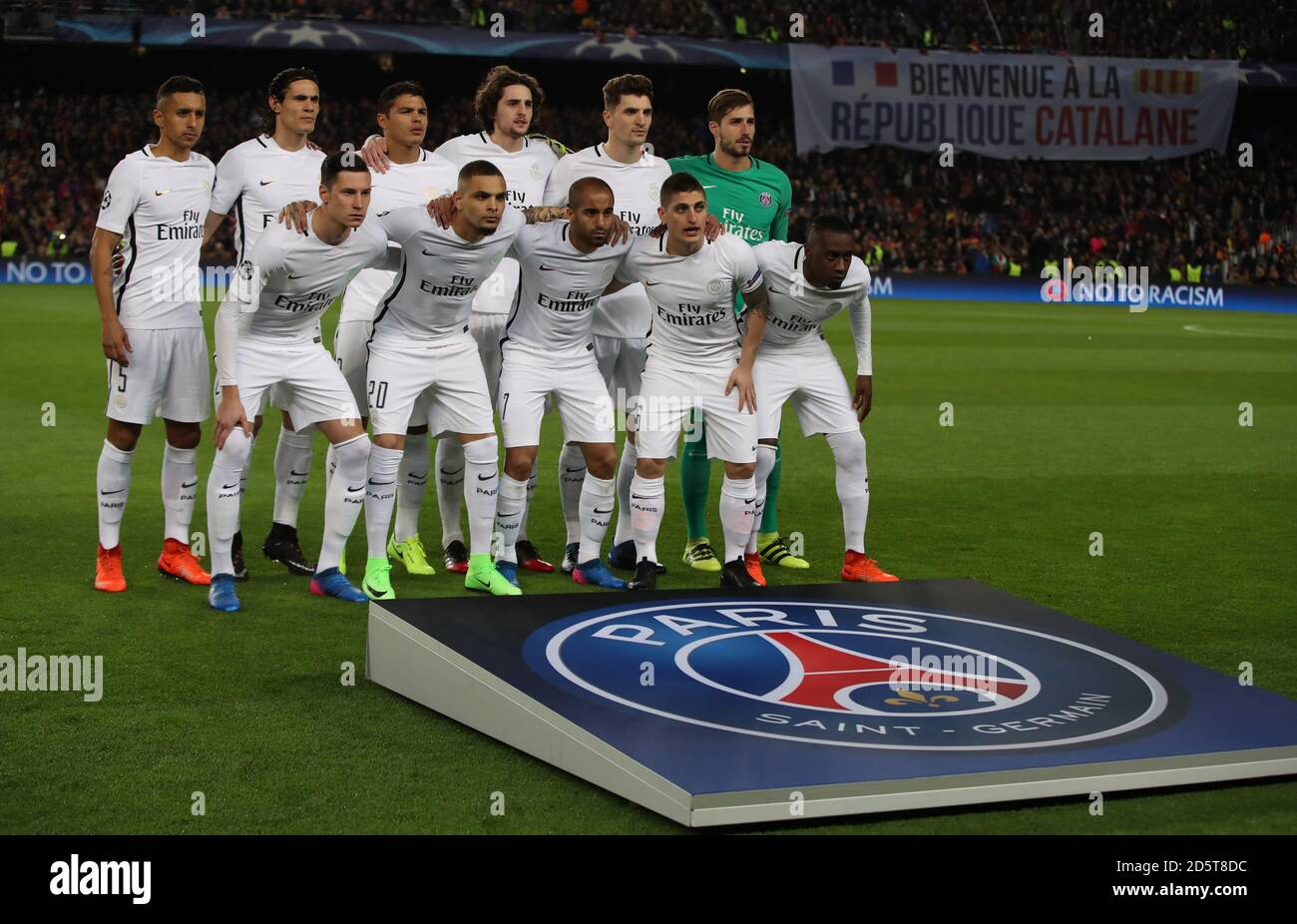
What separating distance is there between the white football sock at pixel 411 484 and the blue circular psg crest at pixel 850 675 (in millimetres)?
2111

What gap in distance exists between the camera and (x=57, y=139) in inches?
1307

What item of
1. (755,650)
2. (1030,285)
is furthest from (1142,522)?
(1030,285)

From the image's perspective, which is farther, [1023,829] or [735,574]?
[735,574]

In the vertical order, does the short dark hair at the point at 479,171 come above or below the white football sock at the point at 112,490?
above

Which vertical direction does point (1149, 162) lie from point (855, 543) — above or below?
above

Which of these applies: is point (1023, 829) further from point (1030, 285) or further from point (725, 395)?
point (1030, 285)

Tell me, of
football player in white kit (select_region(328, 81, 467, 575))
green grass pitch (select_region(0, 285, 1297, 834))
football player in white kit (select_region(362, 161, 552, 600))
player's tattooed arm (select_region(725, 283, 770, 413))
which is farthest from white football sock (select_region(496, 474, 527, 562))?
player's tattooed arm (select_region(725, 283, 770, 413))

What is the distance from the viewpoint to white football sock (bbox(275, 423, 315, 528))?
24.3 ft

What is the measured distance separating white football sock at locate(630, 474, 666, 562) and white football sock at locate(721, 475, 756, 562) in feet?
0.99

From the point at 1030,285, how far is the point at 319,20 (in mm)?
15288

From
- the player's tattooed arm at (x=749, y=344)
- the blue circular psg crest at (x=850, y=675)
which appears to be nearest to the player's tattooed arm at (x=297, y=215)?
the player's tattooed arm at (x=749, y=344)

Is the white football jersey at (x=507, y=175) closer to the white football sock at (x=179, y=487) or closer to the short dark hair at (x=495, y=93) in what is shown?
the short dark hair at (x=495, y=93)

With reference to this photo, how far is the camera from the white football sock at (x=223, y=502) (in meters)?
6.66

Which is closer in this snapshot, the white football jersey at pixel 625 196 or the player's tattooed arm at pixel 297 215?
the player's tattooed arm at pixel 297 215
